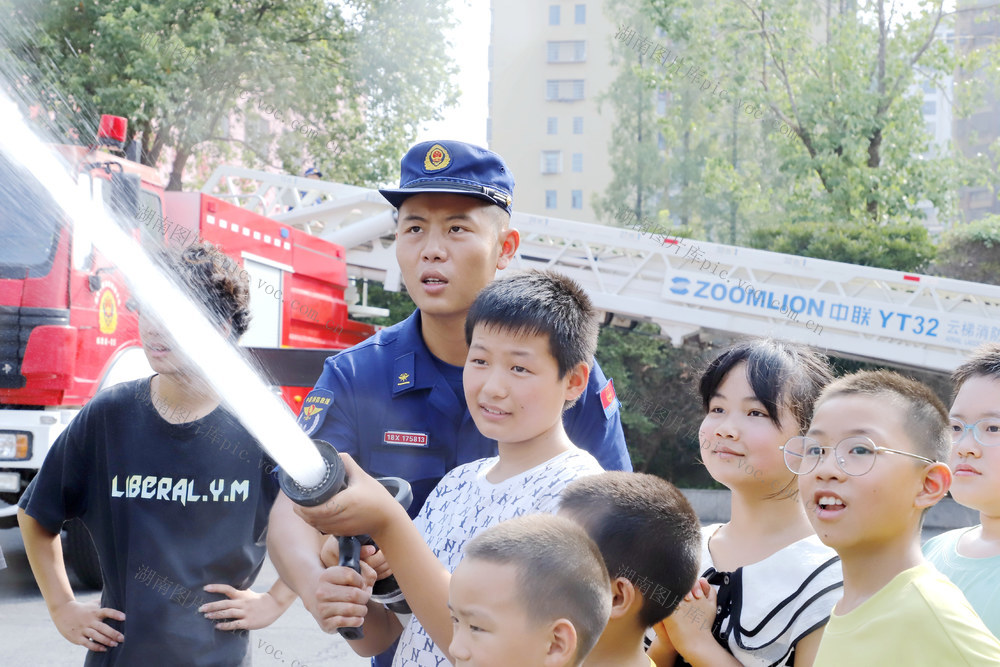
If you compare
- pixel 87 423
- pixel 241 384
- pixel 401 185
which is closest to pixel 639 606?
pixel 241 384

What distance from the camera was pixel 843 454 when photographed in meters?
1.69

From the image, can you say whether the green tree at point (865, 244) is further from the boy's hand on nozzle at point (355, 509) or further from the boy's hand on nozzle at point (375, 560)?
the boy's hand on nozzle at point (355, 509)

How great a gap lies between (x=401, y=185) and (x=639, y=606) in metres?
1.09

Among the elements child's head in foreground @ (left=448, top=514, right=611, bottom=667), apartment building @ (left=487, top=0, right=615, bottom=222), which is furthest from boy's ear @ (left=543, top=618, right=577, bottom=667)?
apartment building @ (left=487, top=0, right=615, bottom=222)

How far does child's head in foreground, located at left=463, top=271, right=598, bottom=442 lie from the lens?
6.32 ft

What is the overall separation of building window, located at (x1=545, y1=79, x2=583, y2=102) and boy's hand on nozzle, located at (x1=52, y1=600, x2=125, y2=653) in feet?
159

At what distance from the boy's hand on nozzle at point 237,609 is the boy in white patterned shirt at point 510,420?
522mm

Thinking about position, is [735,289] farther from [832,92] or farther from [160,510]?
[160,510]

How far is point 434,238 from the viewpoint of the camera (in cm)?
223

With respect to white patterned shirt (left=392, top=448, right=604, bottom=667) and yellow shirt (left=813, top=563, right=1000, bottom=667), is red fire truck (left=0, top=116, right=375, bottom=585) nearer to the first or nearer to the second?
white patterned shirt (left=392, top=448, right=604, bottom=667)

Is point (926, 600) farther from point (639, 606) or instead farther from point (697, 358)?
point (697, 358)

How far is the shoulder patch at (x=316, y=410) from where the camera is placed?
2094 mm

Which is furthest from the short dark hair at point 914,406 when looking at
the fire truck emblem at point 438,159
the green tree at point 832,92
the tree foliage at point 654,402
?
the green tree at point 832,92

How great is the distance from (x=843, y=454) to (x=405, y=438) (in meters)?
0.94
